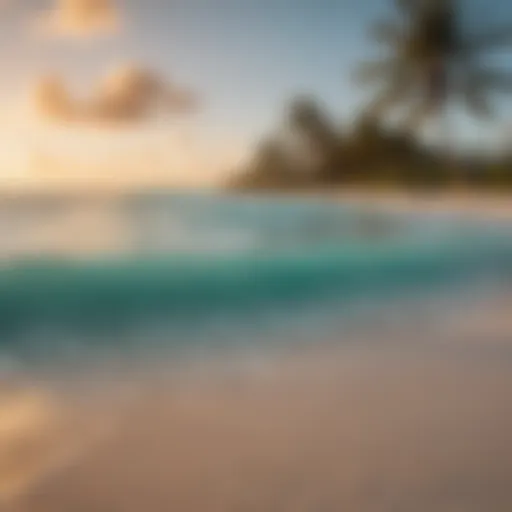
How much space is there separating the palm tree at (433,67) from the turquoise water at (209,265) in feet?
0.43

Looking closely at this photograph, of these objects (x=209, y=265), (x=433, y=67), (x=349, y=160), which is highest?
(x=433, y=67)

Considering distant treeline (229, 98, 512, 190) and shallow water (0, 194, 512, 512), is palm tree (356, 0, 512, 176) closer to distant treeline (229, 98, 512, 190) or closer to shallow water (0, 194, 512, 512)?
distant treeline (229, 98, 512, 190)

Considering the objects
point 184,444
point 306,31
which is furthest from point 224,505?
point 306,31

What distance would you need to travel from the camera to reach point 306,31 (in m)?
0.78

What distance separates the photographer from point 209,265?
2.43ft

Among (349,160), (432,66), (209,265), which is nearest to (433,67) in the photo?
(432,66)

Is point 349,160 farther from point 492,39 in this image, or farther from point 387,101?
point 492,39

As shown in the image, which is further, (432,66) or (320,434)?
(432,66)

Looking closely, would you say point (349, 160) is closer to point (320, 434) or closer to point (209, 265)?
point (209, 265)

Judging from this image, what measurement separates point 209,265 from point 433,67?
0.36 m

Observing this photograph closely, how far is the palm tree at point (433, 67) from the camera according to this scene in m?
0.77

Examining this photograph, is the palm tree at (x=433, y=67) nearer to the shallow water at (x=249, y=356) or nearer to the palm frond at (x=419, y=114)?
the palm frond at (x=419, y=114)

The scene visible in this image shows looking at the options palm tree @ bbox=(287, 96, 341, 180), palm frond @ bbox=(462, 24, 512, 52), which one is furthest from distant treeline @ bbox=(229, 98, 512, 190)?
palm frond @ bbox=(462, 24, 512, 52)

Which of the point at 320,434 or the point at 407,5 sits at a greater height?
the point at 407,5
